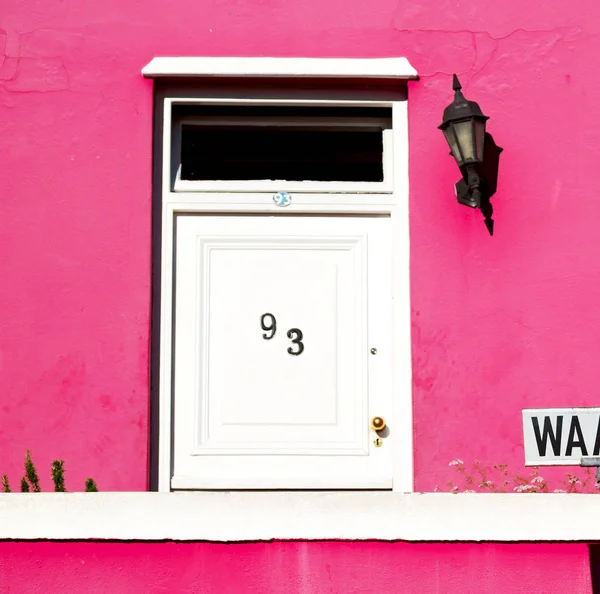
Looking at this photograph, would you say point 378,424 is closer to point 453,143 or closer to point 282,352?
point 282,352

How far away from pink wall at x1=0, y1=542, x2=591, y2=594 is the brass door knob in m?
1.73

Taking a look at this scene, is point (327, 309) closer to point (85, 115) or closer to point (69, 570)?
point (85, 115)

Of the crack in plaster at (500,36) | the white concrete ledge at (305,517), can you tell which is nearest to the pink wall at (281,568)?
the white concrete ledge at (305,517)

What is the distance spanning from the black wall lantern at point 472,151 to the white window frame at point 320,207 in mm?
330

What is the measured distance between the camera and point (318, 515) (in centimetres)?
409

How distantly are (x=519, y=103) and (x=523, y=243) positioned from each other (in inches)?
31.5

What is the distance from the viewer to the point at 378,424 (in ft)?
19.0

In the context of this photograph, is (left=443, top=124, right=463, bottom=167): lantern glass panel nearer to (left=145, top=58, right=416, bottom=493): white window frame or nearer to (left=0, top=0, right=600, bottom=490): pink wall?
(left=0, top=0, right=600, bottom=490): pink wall

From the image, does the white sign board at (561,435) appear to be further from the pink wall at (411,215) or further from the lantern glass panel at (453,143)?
the lantern glass panel at (453,143)

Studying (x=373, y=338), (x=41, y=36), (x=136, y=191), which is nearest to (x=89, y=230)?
(x=136, y=191)

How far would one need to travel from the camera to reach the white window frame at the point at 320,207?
18.9 ft

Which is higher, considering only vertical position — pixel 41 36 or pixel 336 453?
pixel 41 36

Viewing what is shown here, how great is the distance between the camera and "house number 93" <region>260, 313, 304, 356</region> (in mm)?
5879

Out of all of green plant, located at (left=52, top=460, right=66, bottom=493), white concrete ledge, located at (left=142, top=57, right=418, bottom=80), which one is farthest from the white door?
white concrete ledge, located at (left=142, top=57, right=418, bottom=80)
